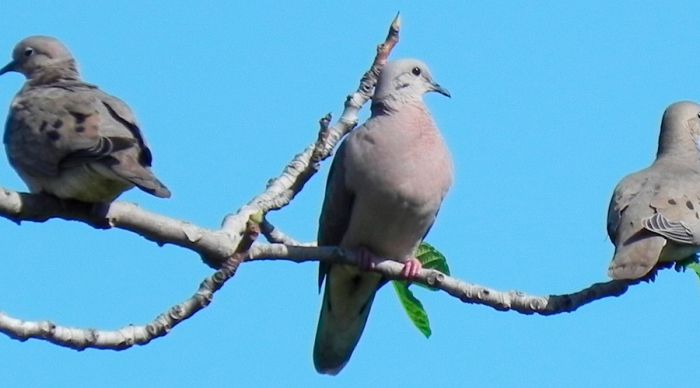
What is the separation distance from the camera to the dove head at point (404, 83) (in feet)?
20.7

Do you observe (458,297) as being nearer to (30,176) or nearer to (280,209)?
(280,209)

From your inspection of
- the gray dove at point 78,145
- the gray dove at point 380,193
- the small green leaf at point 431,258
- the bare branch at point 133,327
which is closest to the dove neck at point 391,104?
the gray dove at point 380,193

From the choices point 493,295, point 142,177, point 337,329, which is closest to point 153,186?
point 142,177

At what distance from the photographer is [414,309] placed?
17.3 ft

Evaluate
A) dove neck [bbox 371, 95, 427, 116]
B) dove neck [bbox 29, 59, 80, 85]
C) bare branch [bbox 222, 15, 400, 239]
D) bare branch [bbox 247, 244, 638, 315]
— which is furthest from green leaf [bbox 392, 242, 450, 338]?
dove neck [bbox 29, 59, 80, 85]

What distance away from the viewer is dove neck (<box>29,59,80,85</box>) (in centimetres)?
629

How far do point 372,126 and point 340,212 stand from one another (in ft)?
1.33

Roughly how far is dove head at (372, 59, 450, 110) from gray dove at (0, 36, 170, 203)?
1.38 m

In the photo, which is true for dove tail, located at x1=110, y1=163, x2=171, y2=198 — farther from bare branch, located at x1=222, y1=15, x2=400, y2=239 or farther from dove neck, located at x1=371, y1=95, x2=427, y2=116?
dove neck, located at x1=371, y1=95, x2=427, y2=116

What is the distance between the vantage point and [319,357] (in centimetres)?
635

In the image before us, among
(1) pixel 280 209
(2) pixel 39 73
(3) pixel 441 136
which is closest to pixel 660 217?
(3) pixel 441 136

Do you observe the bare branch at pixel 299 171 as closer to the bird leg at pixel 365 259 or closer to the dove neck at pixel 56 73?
the bird leg at pixel 365 259

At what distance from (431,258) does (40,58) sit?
239cm

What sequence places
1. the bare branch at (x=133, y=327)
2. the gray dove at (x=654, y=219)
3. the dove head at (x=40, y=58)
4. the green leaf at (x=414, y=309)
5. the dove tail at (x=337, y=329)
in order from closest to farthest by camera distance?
the bare branch at (x=133, y=327)
the green leaf at (x=414, y=309)
the gray dove at (x=654, y=219)
the dove tail at (x=337, y=329)
the dove head at (x=40, y=58)
